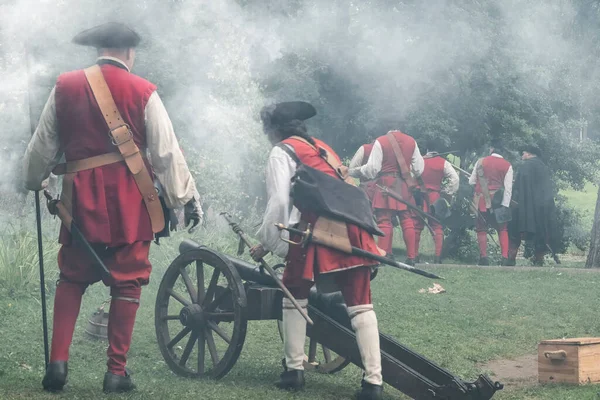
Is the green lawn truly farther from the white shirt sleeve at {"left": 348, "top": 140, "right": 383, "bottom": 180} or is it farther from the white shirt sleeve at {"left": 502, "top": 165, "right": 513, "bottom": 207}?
the white shirt sleeve at {"left": 502, "top": 165, "right": 513, "bottom": 207}

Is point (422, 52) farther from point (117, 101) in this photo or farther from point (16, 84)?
point (117, 101)

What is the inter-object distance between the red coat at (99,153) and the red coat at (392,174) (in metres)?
7.09

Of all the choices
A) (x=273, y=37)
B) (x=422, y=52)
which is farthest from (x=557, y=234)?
(x=273, y=37)

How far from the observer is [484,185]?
1309 cm

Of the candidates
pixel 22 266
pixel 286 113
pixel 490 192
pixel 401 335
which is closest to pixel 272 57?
pixel 490 192

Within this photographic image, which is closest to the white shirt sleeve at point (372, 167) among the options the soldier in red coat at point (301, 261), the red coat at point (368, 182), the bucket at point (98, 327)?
the red coat at point (368, 182)

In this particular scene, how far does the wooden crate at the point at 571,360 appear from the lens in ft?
17.3

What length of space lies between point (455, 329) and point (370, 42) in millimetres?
6604

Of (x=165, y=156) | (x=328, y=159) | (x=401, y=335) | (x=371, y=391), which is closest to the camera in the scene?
(x=165, y=156)

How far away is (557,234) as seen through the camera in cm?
1366

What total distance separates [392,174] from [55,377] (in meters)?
7.54

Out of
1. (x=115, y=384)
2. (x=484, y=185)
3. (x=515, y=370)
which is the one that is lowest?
(x=515, y=370)

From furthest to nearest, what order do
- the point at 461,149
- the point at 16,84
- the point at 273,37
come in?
the point at 461,149
the point at 273,37
the point at 16,84

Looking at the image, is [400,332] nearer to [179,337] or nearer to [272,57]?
[179,337]
